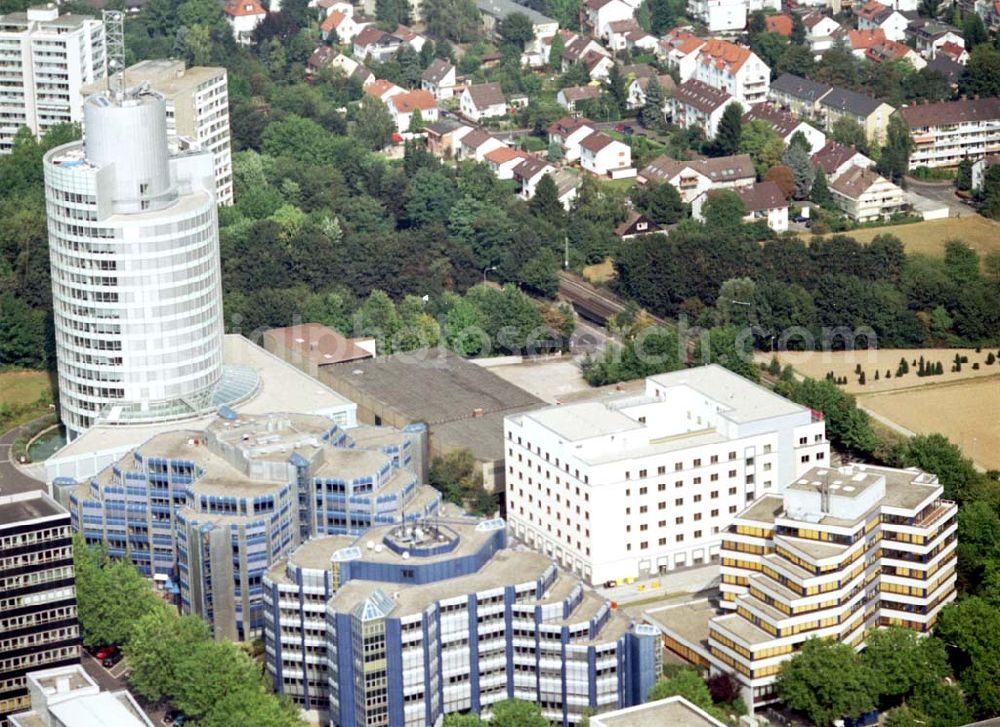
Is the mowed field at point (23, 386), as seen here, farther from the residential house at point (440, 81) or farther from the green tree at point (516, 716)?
the residential house at point (440, 81)

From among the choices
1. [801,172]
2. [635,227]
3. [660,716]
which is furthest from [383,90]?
[660,716]

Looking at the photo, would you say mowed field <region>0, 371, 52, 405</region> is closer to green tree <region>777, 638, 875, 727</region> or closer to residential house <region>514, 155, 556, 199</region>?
residential house <region>514, 155, 556, 199</region>

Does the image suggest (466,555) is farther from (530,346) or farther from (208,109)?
(208,109)

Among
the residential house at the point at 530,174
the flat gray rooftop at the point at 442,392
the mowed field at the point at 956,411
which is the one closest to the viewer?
the flat gray rooftop at the point at 442,392

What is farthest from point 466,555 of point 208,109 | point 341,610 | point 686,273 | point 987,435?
point 208,109

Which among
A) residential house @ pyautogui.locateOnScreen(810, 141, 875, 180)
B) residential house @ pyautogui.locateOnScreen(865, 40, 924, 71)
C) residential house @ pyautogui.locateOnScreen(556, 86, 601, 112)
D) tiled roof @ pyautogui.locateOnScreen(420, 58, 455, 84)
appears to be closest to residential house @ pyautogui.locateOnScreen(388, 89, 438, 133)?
tiled roof @ pyautogui.locateOnScreen(420, 58, 455, 84)

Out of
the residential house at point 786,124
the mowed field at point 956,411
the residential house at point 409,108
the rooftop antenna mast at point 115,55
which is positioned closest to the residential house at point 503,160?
the residential house at point 409,108
